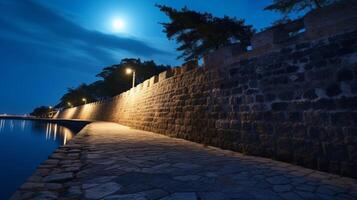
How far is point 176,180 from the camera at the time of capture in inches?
112

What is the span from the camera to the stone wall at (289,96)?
11.1 ft

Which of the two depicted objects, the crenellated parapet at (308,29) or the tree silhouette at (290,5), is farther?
the tree silhouette at (290,5)

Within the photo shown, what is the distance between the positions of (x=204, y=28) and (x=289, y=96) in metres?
13.7

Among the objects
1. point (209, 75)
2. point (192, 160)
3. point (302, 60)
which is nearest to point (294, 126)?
point (302, 60)

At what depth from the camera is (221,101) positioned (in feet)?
19.7

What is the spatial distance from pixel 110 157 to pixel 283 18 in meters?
12.6

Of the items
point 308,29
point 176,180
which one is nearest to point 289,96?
point 308,29

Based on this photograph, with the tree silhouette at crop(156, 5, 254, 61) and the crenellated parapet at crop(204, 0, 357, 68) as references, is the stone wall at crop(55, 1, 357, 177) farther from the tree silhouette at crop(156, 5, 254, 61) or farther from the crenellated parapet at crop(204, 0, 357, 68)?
the tree silhouette at crop(156, 5, 254, 61)

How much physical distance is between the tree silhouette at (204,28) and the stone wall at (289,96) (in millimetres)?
10816

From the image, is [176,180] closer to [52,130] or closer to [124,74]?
[52,130]

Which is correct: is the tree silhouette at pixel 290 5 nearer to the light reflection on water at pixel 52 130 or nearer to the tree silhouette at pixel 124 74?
the light reflection on water at pixel 52 130

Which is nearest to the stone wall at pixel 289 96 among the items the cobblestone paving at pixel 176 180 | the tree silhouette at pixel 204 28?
the cobblestone paving at pixel 176 180

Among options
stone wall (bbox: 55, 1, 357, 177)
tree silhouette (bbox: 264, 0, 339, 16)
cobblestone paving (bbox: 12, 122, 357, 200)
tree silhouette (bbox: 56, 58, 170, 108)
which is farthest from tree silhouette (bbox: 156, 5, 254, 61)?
tree silhouette (bbox: 56, 58, 170, 108)

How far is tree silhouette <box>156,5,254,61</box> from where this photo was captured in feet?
56.0
